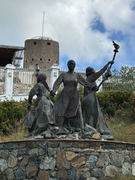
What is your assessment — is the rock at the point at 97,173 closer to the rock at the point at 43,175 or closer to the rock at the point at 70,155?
the rock at the point at 70,155

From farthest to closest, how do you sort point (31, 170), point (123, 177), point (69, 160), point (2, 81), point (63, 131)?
point (2, 81), point (63, 131), point (31, 170), point (69, 160), point (123, 177)

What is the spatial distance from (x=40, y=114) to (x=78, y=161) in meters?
2.09

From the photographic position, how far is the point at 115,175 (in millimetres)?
6668

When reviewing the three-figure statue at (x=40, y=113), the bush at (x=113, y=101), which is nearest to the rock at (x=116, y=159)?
the three-figure statue at (x=40, y=113)

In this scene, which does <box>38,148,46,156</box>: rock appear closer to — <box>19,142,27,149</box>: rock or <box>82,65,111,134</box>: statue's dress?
<box>19,142,27,149</box>: rock

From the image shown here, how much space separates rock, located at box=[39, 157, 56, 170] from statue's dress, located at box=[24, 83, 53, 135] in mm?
1414

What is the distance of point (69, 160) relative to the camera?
6.67 meters

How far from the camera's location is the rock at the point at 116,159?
678 cm

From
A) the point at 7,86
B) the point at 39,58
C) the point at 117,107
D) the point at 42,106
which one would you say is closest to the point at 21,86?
the point at 7,86

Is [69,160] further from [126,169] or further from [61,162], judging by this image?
[126,169]

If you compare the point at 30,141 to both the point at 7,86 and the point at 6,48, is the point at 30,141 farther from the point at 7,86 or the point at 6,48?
the point at 6,48

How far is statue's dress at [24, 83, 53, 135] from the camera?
26.7 ft

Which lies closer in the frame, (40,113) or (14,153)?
(14,153)

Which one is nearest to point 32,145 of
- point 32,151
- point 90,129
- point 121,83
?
point 32,151
